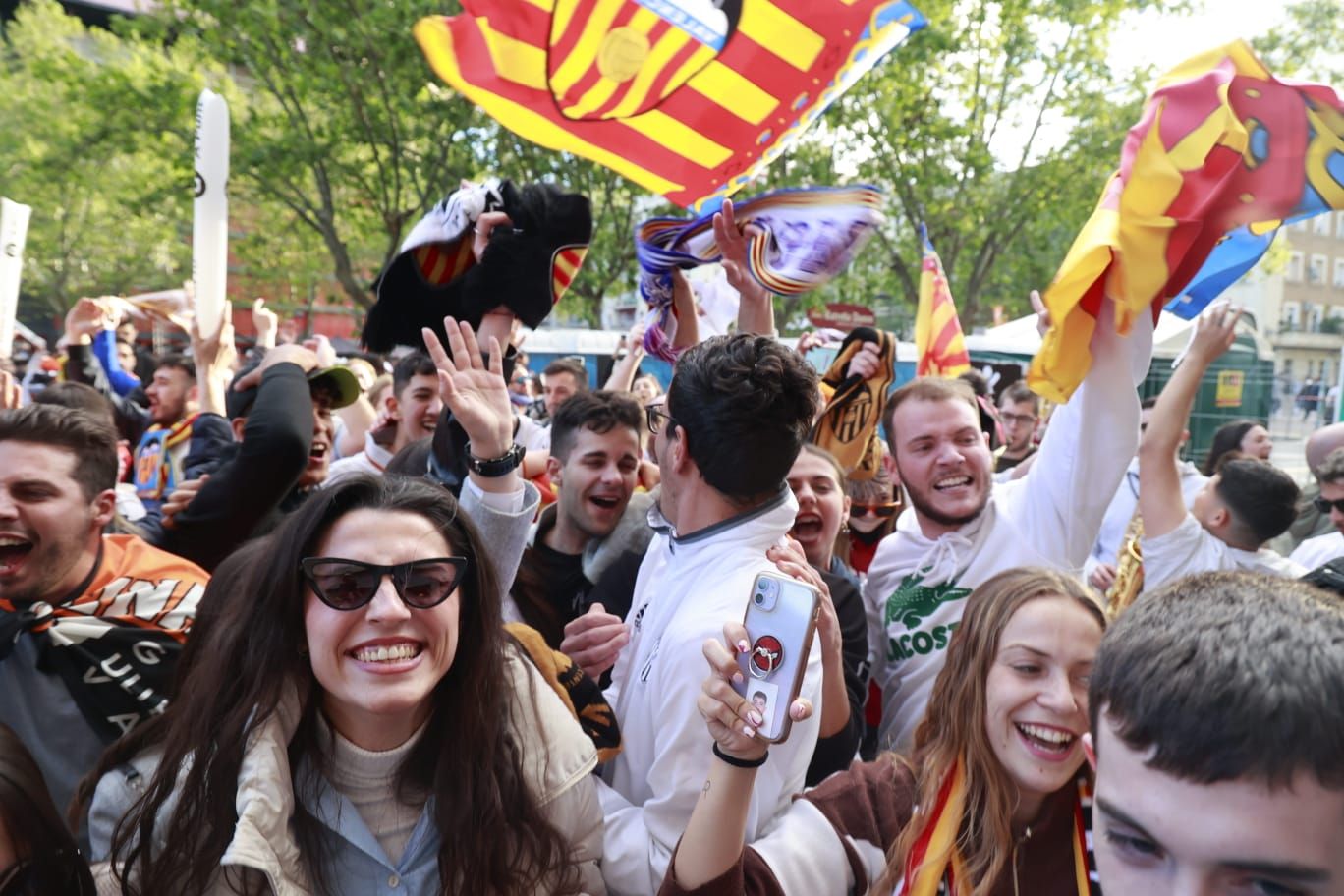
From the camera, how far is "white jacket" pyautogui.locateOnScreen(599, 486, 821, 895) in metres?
1.81

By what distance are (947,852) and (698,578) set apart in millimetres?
704

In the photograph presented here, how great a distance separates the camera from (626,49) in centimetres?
360

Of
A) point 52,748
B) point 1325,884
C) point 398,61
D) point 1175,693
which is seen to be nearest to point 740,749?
point 1175,693

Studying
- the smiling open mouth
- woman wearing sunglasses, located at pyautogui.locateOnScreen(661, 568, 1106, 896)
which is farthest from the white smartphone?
the smiling open mouth

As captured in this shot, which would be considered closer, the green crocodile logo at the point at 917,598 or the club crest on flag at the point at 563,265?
the green crocodile logo at the point at 917,598

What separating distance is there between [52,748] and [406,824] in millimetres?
925

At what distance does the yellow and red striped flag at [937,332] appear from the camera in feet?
17.0

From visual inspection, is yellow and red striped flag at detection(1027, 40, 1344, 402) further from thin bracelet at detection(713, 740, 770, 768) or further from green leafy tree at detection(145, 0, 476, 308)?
green leafy tree at detection(145, 0, 476, 308)

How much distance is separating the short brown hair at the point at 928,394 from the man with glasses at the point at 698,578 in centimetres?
86

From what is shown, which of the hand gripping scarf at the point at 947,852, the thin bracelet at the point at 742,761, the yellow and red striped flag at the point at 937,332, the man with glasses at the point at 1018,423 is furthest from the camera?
the man with glasses at the point at 1018,423

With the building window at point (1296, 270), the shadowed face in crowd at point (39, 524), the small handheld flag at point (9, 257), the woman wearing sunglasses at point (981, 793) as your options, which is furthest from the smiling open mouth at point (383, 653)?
the building window at point (1296, 270)

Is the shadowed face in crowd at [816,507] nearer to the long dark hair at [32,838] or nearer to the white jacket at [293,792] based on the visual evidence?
the white jacket at [293,792]

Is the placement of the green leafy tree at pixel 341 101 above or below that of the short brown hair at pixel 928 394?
above

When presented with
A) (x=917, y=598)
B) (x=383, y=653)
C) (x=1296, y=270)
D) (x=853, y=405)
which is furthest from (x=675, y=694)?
(x=1296, y=270)
